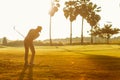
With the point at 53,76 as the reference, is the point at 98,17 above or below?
above

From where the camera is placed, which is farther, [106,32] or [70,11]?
[106,32]

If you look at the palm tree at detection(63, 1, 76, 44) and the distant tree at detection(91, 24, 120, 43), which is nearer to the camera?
the palm tree at detection(63, 1, 76, 44)

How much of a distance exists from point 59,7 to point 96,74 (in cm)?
8626

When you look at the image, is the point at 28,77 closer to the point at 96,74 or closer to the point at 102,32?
the point at 96,74

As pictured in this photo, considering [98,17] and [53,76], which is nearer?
[53,76]

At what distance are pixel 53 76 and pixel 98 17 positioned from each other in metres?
97.0

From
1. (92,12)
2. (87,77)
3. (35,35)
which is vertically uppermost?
(92,12)

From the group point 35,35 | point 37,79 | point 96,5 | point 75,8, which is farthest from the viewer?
point 96,5

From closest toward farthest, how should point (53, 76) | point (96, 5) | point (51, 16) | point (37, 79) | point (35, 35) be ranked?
point (37, 79)
point (53, 76)
point (35, 35)
point (51, 16)
point (96, 5)

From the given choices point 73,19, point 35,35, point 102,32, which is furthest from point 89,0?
point 35,35

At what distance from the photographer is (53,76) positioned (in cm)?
1509

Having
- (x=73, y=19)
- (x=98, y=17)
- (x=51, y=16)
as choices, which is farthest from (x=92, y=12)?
(x=51, y=16)

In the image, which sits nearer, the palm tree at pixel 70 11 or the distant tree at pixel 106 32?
the palm tree at pixel 70 11

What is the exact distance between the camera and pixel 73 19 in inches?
4040
